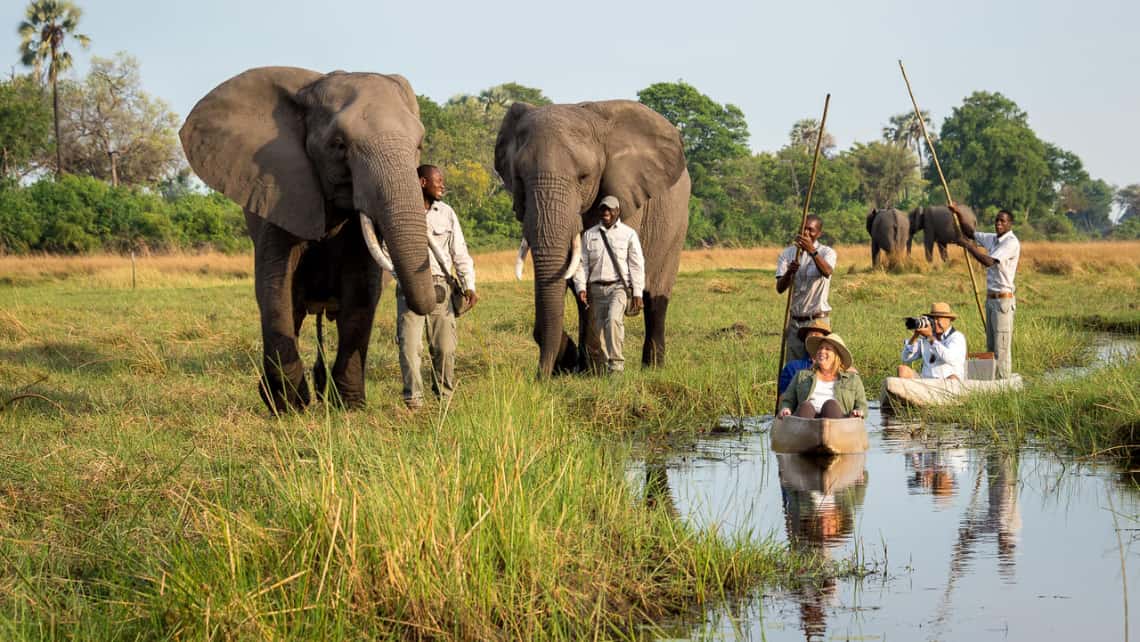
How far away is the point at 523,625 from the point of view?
514 centimetres

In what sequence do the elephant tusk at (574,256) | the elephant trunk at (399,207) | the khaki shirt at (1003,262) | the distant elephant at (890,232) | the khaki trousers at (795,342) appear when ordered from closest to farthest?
1. the elephant trunk at (399,207)
2. the khaki trousers at (795,342)
3. the elephant tusk at (574,256)
4. the khaki shirt at (1003,262)
5. the distant elephant at (890,232)

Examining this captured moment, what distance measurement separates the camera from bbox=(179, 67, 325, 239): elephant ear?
9.46 meters

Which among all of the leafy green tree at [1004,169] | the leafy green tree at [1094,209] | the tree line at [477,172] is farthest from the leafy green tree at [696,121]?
the leafy green tree at [1094,209]

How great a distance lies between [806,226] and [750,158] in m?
64.8

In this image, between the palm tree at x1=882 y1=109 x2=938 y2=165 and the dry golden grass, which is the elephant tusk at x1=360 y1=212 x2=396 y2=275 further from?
the palm tree at x1=882 y1=109 x2=938 y2=165

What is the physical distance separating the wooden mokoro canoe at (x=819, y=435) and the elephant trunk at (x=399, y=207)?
2456 mm

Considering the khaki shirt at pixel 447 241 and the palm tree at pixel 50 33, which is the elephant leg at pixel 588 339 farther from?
the palm tree at pixel 50 33

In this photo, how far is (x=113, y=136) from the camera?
198 feet

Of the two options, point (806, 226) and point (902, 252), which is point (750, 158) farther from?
point (806, 226)

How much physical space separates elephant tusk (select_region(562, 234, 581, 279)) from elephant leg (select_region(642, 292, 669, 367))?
218 centimetres

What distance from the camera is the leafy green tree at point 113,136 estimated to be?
195ft

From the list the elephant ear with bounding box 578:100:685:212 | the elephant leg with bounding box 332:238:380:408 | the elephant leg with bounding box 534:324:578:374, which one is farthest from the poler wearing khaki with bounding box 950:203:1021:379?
the elephant leg with bounding box 332:238:380:408

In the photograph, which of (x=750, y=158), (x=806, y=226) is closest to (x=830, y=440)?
(x=806, y=226)

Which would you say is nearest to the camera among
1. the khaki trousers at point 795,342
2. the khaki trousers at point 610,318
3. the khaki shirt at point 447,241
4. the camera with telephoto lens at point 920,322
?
the khaki shirt at point 447,241
